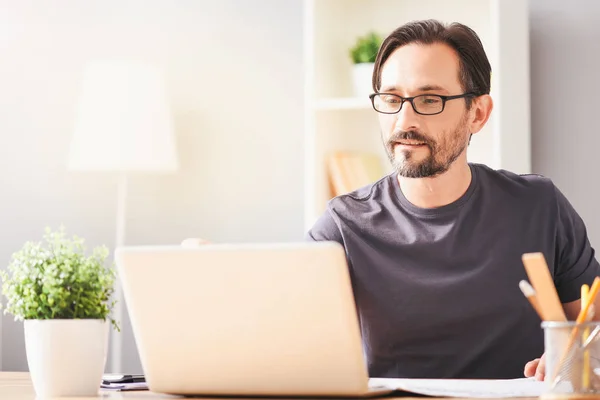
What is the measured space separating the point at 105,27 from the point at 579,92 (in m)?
1.68

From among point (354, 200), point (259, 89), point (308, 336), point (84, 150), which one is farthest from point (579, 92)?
point (308, 336)

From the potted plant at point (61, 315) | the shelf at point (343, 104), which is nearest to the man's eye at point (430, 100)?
the potted plant at point (61, 315)

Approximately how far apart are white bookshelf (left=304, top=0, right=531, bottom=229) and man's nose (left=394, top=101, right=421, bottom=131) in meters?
1.01

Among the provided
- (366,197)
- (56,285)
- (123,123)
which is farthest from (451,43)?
(123,123)

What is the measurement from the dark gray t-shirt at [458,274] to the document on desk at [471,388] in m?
0.41

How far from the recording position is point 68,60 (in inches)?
137

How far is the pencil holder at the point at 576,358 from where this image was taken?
1.11m

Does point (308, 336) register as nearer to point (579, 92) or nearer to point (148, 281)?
point (148, 281)

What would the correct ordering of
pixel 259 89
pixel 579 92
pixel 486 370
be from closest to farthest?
1. pixel 486 370
2. pixel 579 92
3. pixel 259 89

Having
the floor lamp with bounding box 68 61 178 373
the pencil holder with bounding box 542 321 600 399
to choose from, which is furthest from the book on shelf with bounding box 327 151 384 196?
the pencil holder with bounding box 542 321 600 399

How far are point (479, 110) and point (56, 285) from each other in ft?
3.54

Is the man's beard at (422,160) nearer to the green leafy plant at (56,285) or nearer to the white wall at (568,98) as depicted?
the green leafy plant at (56,285)

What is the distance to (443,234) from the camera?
→ 191cm

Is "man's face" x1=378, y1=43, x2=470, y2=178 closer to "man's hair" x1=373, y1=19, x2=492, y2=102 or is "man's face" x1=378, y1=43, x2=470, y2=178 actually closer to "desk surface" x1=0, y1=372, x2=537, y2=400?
"man's hair" x1=373, y1=19, x2=492, y2=102
